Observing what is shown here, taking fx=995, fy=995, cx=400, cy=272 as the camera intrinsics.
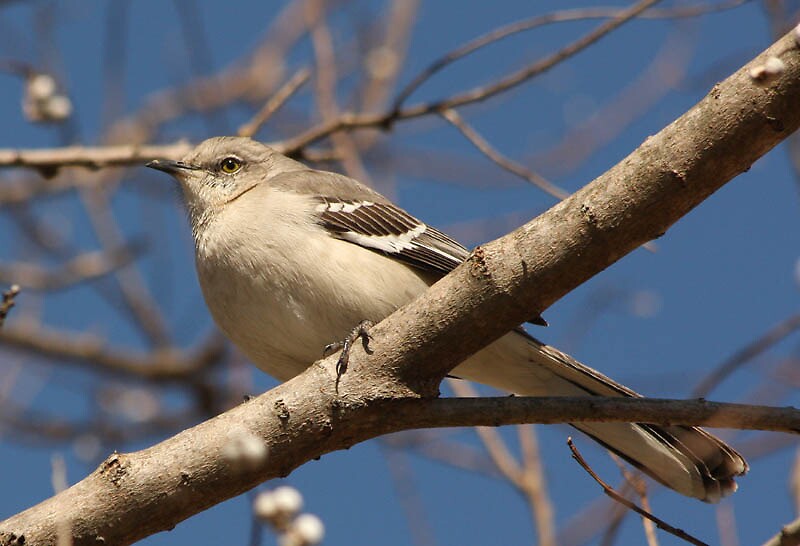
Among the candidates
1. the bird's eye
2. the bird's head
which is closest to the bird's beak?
the bird's head

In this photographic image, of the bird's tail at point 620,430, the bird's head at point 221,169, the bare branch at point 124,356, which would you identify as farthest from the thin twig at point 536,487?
the bare branch at point 124,356

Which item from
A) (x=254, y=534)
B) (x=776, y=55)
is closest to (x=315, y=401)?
(x=254, y=534)

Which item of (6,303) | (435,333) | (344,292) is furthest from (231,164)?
(435,333)

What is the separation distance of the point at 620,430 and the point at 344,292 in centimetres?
147

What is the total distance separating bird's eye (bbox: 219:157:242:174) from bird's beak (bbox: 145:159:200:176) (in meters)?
0.17

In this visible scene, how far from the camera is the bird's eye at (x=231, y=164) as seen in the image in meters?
6.16

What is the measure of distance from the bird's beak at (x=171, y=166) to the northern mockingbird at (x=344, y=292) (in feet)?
1.75

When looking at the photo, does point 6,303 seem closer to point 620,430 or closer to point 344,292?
point 344,292

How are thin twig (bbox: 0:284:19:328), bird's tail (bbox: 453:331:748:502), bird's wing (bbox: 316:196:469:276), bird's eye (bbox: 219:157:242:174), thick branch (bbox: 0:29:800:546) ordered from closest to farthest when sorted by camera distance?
thick branch (bbox: 0:29:800:546) < thin twig (bbox: 0:284:19:328) < bird's tail (bbox: 453:331:748:502) < bird's wing (bbox: 316:196:469:276) < bird's eye (bbox: 219:157:242:174)

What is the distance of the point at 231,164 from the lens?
619cm

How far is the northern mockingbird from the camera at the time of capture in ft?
15.1

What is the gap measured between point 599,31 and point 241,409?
244 cm

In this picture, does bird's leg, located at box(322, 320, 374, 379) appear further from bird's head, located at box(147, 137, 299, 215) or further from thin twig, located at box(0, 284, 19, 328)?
bird's head, located at box(147, 137, 299, 215)

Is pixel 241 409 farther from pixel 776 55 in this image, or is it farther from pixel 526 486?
pixel 776 55
